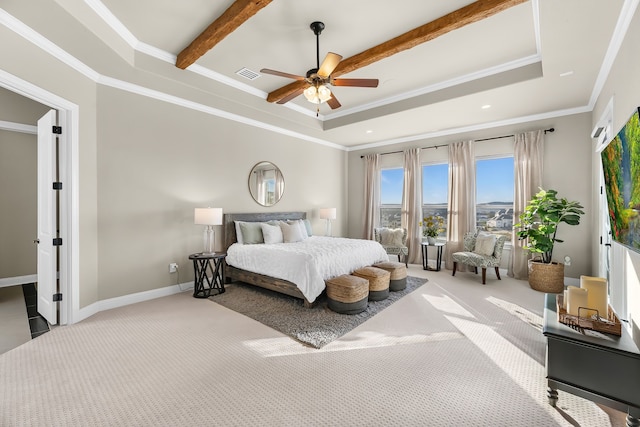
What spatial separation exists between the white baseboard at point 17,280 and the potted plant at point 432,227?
23.8 ft

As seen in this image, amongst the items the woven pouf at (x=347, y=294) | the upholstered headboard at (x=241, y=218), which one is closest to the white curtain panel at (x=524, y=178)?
the woven pouf at (x=347, y=294)

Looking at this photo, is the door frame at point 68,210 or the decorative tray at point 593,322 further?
the door frame at point 68,210

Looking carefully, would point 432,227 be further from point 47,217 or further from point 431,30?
point 47,217

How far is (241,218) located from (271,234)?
2.26 ft

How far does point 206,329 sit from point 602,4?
4.60 meters

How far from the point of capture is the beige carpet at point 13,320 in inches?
108

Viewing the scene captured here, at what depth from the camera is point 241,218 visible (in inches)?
201

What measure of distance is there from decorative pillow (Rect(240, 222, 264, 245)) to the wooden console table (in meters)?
3.95

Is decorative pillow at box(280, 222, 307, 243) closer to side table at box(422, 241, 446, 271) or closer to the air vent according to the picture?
the air vent

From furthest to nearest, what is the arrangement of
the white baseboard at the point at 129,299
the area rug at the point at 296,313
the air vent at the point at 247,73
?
the air vent at the point at 247,73 < the white baseboard at the point at 129,299 < the area rug at the point at 296,313

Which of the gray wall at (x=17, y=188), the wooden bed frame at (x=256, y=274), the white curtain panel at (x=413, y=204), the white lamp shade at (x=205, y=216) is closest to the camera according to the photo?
the wooden bed frame at (x=256, y=274)

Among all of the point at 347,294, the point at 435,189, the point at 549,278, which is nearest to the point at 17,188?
the point at 347,294

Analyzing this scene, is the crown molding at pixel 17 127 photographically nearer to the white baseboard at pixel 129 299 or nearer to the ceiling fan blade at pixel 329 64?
the white baseboard at pixel 129 299

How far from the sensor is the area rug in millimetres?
2945
